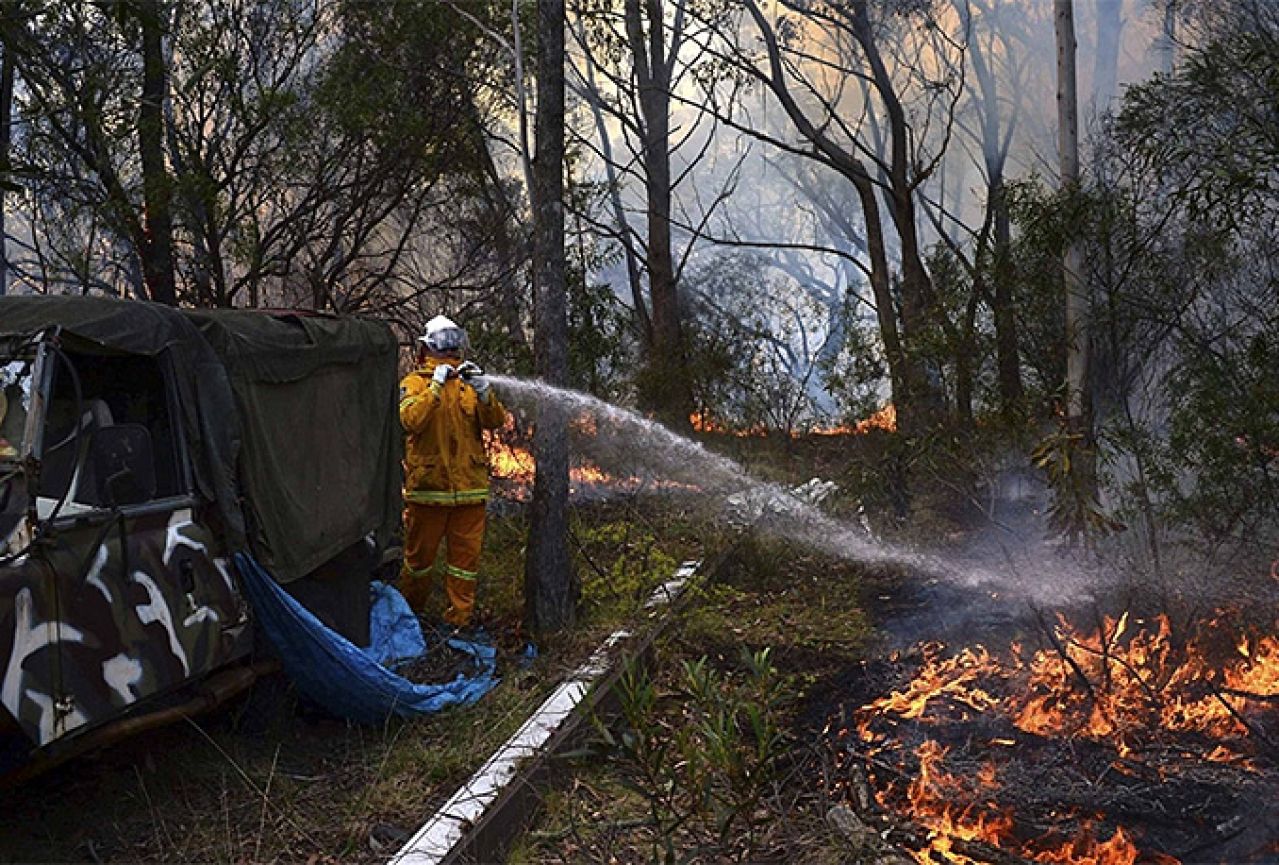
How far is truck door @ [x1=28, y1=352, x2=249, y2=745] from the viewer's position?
15.1 ft

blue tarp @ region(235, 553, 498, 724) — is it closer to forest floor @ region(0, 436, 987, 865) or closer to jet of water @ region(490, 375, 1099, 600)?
forest floor @ region(0, 436, 987, 865)

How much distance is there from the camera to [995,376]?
14430mm

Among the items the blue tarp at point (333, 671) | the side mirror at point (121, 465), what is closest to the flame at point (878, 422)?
the blue tarp at point (333, 671)

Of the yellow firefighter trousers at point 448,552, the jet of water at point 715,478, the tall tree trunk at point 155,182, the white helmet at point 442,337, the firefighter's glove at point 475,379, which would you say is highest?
the tall tree trunk at point 155,182

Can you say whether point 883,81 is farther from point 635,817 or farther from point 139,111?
point 635,817

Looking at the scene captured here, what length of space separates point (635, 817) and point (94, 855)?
2.12 metres

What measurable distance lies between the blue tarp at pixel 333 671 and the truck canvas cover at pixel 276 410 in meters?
0.18

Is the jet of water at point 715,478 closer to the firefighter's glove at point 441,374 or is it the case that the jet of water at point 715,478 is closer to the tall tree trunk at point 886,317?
the firefighter's glove at point 441,374

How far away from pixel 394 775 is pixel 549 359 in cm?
293

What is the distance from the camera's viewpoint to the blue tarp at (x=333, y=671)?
228 inches

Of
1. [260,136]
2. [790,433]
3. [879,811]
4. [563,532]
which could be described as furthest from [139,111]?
[790,433]

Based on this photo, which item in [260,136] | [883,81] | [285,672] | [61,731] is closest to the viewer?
[61,731]

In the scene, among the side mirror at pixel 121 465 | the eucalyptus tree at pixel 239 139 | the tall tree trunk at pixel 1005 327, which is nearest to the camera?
the side mirror at pixel 121 465

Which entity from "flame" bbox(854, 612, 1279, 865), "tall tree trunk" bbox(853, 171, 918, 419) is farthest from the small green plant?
"tall tree trunk" bbox(853, 171, 918, 419)
